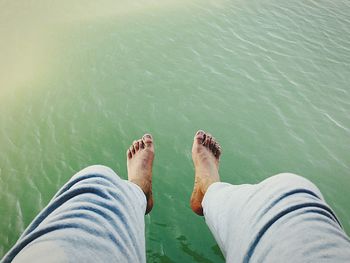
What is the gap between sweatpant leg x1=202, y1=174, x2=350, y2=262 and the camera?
735mm

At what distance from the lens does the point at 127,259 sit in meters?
0.81

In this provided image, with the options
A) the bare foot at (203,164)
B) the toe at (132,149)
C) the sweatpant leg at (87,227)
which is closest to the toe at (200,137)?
the bare foot at (203,164)

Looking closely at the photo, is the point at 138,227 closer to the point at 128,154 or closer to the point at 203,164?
the point at 203,164

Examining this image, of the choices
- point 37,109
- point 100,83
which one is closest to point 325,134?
point 100,83

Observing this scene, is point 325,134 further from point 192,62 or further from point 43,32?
point 43,32

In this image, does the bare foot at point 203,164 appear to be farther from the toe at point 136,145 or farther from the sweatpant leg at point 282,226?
the sweatpant leg at point 282,226

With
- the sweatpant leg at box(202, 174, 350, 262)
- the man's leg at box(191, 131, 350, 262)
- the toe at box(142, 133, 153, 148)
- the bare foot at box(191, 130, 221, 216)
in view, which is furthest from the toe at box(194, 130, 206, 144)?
the sweatpant leg at box(202, 174, 350, 262)

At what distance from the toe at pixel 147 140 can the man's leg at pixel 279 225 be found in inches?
32.1

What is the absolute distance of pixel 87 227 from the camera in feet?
2.58

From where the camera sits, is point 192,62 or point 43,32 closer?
point 192,62

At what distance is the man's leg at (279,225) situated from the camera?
0.74 meters

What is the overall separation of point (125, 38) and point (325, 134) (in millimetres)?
1952

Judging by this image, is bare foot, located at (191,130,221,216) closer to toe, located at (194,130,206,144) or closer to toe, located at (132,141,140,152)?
toe, located at (194,130,206,144)

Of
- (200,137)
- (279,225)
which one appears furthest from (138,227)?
(200,137)
